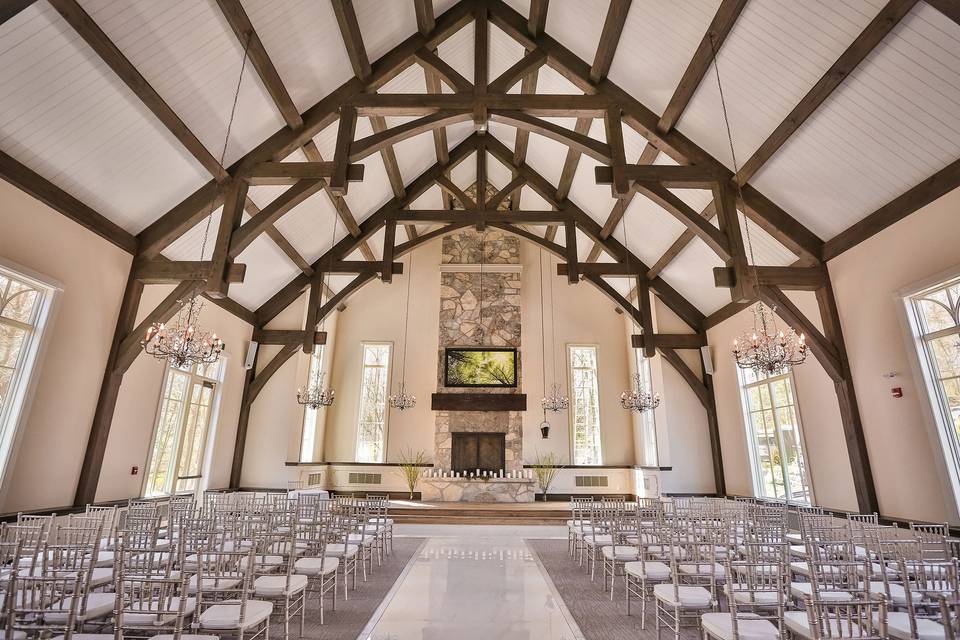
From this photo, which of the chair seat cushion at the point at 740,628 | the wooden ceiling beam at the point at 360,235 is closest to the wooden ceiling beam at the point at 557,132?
the wooden ceiling beam at the point at 360,235

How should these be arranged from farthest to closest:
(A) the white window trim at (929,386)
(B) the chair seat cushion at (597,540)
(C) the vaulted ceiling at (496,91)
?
(B) the chair seat cushion at (597,540) → (A) the white window trim at (929,386) → (C) the vaulted ceiling at (496,91)

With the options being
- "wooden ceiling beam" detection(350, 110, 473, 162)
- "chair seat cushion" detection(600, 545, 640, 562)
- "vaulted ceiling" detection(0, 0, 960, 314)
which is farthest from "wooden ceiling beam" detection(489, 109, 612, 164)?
"chair seat cushion" detection(600, 545, 640, 562)

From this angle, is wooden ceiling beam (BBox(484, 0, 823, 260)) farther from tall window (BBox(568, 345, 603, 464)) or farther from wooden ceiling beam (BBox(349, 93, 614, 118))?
tall window (BBox(568, 345, 603, 464))

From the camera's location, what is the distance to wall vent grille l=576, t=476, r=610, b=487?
10.7 meters

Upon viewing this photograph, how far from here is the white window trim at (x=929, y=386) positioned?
4.59 m

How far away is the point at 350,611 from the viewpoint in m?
3.95

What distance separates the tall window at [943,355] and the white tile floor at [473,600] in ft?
14.3

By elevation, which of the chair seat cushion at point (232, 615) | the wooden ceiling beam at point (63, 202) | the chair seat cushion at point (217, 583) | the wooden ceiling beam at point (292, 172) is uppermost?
the wooden ceiling beam at point (292, 172)

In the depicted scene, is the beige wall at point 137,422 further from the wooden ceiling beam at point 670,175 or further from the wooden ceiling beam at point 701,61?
the wooden ceiling beam at point 701,61

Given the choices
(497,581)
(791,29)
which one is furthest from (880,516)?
(791,29)

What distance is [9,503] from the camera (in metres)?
4.59

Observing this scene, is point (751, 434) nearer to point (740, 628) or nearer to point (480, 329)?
point (480, 329)

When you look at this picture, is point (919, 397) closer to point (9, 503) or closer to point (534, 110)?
point (534, 110)

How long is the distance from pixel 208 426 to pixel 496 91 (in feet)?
24.8
